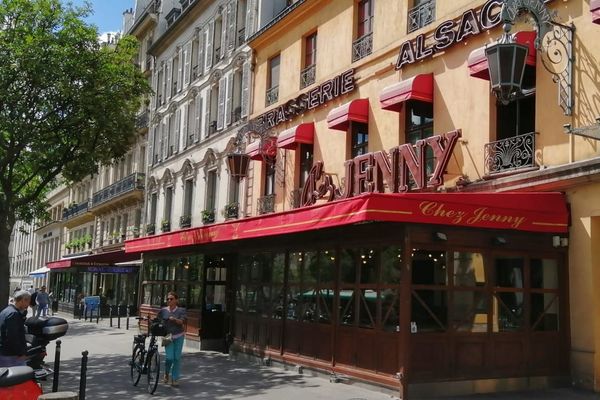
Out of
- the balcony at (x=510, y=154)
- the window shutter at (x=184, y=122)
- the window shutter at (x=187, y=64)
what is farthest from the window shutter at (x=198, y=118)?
the balcony at (x=510, y=154)

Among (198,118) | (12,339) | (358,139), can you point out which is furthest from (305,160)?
(12,339)

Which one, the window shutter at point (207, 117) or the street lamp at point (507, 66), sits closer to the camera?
the street lamp at point (507, 66)

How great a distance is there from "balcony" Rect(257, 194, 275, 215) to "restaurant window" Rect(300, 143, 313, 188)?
60.6 inches

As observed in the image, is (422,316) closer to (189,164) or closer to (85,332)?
(85,332)

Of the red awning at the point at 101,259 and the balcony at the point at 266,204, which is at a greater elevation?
the balcony at the point at 266,204

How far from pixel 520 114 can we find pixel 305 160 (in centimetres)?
790

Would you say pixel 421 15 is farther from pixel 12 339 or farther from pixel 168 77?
pixel 168 77

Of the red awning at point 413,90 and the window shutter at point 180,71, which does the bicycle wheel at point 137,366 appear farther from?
the window shutter at point 180,71

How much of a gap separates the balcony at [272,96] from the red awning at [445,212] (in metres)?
9.08

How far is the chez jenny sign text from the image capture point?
42.5 ft

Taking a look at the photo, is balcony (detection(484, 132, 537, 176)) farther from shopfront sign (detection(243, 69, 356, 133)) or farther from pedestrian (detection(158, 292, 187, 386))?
Result: pedestrian (detection(158, 292, 187, 386))

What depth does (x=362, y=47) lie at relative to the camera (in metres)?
16.8

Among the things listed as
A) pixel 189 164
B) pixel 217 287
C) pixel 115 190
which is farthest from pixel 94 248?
pixel 217 287

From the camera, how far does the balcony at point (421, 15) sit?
14.5 m
